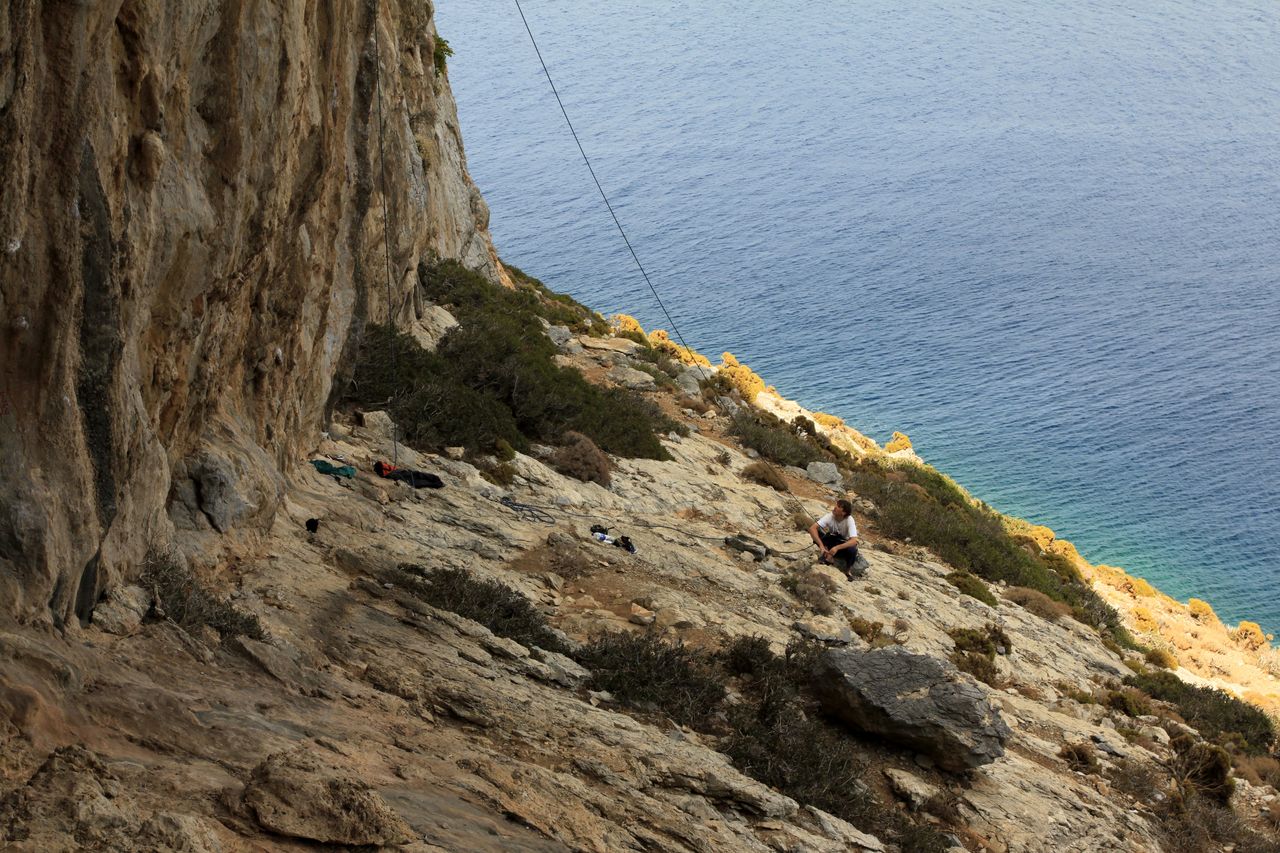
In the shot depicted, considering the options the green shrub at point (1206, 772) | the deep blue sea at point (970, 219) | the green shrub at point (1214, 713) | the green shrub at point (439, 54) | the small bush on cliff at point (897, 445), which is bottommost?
the green shrub at point (1206, 772)

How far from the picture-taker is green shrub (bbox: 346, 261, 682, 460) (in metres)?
16.7

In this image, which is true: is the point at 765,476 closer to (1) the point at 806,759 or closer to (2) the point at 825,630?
(2) the point at 825,630

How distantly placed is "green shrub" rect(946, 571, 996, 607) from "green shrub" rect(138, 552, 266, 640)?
15.6 meters

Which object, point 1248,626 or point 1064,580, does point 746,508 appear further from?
point 1248,626

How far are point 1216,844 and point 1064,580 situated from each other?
15.0m

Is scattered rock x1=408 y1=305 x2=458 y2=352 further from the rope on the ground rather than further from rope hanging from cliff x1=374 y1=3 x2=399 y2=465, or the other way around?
the rope on the ground

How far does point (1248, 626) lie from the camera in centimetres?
3466

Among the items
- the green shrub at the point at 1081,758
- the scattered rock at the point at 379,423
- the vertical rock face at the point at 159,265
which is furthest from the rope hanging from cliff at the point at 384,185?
the green shrub at the point at 1081,758

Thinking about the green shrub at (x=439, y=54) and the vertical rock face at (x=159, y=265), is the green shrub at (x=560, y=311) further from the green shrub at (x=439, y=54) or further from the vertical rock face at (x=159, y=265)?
the vertical rock face at (x=159, y=265)

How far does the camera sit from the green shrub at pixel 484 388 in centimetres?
1673

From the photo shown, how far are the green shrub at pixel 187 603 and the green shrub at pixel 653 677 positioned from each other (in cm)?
379

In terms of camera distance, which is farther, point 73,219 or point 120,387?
point 120,387

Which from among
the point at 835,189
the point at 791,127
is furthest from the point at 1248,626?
the point at 791,127

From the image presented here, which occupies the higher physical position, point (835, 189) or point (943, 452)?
point (835, 189)
